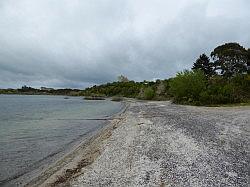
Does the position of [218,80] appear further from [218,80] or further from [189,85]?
[189,85]

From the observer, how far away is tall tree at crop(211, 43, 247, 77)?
9669 centimetres

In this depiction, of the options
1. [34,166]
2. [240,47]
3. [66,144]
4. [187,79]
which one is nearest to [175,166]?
[34,166]

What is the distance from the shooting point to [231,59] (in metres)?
98.6

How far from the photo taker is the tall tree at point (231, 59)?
96688 millimetres

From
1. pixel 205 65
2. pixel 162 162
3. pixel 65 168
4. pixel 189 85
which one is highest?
pixel 205 65

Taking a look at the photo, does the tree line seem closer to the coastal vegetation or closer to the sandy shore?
the coastal vegetation

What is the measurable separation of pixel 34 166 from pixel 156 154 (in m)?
8.25

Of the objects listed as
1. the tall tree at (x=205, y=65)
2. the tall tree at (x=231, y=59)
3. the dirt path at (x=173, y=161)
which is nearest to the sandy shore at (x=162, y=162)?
the dirt path at (x=173, y=161)

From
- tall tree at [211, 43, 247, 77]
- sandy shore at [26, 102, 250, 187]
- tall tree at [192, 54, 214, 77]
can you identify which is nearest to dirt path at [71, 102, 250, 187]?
sandy shore at [26, 102, 250, 187]

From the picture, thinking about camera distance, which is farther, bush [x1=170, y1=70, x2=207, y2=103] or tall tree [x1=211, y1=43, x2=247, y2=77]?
tall tree [x1=211, y1=43, x2=247, y2=77]

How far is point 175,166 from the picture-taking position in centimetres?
1789

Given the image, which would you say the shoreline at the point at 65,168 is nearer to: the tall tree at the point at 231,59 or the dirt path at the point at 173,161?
the dirt path at the point at 173,161

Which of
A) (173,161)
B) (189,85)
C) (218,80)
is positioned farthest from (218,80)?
(173,161)

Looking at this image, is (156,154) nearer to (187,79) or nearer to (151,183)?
(151,183)
